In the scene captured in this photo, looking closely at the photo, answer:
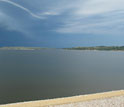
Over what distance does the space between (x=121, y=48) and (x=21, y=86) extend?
11660 cm

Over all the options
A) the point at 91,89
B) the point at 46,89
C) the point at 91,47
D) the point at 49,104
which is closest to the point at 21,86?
the point at 46,89

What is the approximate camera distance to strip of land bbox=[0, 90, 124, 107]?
24.9 feet

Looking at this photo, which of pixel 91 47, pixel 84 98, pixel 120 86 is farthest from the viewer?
pixel 91 47

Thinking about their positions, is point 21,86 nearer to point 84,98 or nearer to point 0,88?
point 0,88

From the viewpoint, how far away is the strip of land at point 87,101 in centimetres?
760

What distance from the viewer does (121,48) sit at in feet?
402

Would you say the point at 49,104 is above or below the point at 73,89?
above

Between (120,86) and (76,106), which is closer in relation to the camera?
(76,106)

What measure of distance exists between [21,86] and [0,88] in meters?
2.07

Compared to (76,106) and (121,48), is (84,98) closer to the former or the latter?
(76,106)

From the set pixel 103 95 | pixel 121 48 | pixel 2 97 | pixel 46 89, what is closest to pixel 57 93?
pixel 46 89

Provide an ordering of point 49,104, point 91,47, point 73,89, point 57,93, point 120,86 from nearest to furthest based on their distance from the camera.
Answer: point 49,104, point 57,93, point 73,89, point 120,86, point 91,47

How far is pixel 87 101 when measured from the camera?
817 centimetres

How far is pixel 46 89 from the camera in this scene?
1641 centimetres
